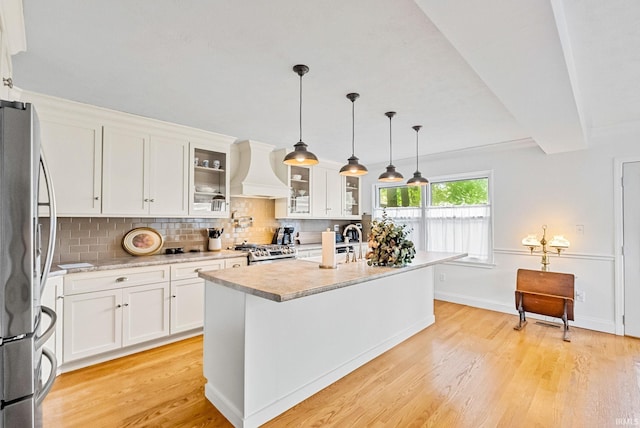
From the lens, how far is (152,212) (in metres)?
3.30

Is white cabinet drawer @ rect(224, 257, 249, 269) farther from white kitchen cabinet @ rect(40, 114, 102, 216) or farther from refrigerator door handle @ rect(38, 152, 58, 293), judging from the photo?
refrigerator door handle @ rect(38, 152, 58, 293)

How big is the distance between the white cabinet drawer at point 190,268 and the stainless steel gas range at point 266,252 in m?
0.42

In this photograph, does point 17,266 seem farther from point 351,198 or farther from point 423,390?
point 351,198

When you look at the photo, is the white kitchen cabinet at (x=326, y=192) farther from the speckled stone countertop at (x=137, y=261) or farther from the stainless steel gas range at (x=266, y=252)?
the speckled stone countertop at (x=137, y=261)

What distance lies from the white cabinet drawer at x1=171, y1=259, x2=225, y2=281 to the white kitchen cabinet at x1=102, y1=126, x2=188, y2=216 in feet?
2.05

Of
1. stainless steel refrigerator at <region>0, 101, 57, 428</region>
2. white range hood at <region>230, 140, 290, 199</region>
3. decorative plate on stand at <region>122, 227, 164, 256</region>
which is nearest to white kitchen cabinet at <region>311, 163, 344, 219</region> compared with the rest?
white range hood at <region>230, 140, 290, 199</region>

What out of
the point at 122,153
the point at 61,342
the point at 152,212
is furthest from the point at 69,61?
the point at 61,342

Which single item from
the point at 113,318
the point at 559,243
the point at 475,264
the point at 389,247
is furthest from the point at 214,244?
the point at 559,243

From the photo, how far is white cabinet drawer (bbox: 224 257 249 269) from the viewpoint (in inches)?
141

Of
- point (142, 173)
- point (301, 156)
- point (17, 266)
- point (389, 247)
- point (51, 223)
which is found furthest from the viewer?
point (142, 173)

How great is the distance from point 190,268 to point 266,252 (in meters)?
0.94

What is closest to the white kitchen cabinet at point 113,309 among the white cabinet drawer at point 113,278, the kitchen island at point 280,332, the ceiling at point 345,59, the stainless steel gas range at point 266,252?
the white cabinet drawer at point 113,278

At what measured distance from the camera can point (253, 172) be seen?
4.20 m

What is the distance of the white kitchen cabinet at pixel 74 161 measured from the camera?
274 cm
